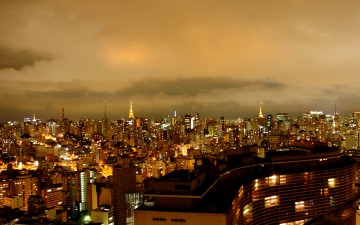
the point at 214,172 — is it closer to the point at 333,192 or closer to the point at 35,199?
the point at 333,192

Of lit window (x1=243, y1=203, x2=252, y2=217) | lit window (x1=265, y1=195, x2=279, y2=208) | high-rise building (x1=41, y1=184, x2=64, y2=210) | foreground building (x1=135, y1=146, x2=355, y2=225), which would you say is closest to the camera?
foreground building (x1=135, y1=146, x2=355, y2=225)

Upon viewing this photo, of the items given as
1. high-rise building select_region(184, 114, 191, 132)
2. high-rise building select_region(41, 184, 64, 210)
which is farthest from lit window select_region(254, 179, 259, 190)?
high-rise building select_region(184, 114, 191, 132)

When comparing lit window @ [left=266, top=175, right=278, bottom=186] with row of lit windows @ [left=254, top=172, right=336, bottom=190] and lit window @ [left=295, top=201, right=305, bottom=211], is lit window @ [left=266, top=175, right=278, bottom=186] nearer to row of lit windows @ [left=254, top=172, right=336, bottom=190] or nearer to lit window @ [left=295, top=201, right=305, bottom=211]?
row of lit windows @ [left=254, top=172, right=336, bottom=190]

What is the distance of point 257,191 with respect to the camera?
6410 mm

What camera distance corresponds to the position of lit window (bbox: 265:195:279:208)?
6.56m

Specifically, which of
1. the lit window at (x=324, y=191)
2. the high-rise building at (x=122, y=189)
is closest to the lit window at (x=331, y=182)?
the lit window at (x=324, y=191)

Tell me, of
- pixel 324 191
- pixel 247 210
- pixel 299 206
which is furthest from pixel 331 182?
pixel 247 210

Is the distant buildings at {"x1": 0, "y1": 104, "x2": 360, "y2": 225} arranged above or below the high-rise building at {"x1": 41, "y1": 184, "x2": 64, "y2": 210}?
above

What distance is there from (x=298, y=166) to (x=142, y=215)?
4222 millimetres

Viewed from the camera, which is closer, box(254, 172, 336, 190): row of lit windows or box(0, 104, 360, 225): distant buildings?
box(0, 104, 360, 225): distant buildings

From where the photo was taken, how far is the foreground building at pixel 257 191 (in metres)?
4.20

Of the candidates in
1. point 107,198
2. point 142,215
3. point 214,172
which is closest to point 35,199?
point 107,198

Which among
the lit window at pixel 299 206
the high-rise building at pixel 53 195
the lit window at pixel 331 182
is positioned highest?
the lit window at pixel 331 182

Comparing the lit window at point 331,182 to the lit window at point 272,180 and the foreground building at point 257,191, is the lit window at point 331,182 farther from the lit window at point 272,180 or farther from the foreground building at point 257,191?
the lit window at point 272,180
